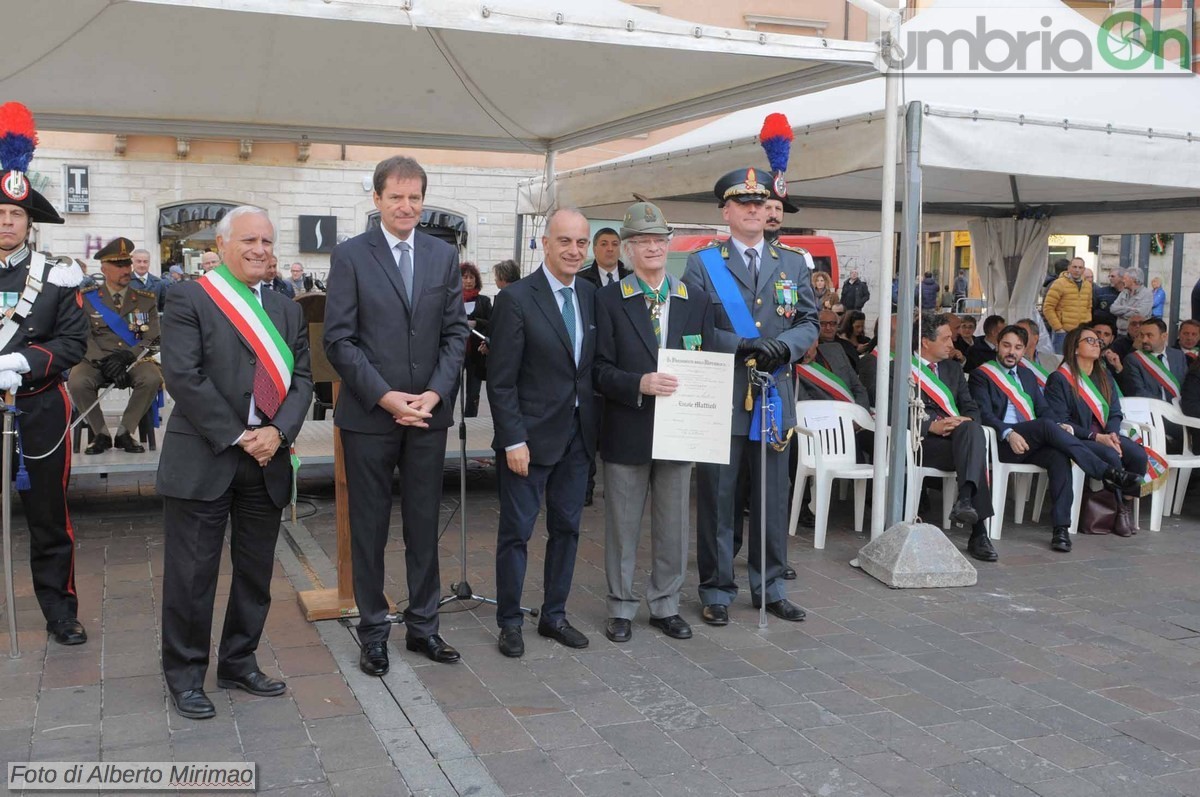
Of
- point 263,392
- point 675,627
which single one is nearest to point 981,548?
point 675,627

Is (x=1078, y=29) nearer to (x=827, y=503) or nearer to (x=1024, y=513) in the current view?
(x=1024, y=513)

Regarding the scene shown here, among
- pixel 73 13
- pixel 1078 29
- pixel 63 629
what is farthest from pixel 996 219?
pixel 63 629

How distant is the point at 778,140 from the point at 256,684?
12.5ft

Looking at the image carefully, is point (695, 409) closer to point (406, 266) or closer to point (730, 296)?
point (730, 296)

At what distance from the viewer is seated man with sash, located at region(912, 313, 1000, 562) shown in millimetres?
6422

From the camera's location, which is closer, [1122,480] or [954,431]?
[954,431]

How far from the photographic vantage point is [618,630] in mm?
4754

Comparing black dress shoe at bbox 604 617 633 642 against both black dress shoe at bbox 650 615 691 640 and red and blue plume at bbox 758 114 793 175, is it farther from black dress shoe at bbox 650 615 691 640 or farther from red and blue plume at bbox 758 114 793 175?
red and blue plume at bbox 758 114 793 175

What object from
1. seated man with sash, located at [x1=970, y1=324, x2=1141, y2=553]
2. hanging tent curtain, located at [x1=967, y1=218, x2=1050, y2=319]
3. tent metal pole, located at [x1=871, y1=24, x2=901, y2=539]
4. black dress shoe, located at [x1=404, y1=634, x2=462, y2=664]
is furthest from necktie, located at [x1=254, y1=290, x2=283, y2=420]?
hanging tent curtain, located at [x1=967, y1=218, x2=1050, y2=319]

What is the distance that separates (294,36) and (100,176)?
16376mm

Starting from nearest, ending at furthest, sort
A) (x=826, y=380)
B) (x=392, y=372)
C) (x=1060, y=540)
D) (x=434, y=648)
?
(x=392, y=372)
(x=434, y=648)
(x=1060, y=540)
(x=826, y=380)

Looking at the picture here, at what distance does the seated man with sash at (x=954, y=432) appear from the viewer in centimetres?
642

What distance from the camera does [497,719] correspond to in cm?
386

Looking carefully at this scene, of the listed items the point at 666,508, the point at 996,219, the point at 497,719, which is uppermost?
the point at 996,219
